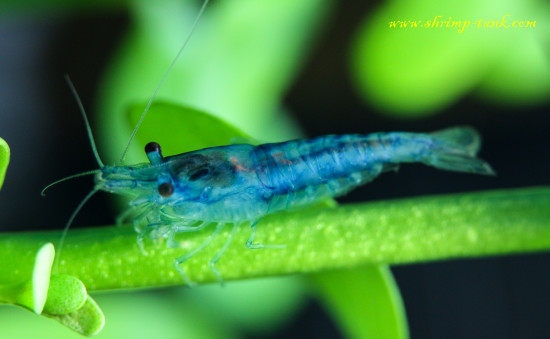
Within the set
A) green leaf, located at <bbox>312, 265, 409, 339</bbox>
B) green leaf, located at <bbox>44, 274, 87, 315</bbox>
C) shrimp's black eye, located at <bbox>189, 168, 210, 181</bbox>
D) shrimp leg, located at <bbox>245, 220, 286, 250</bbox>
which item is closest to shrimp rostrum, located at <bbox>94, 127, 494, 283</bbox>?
shrimp's black eye, located at <bbox>189, 168, 210, 181</bbox>

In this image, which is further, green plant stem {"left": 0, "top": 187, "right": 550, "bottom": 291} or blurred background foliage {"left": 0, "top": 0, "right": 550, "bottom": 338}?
blurred background foliage {"left": 0, "top": 0, "right": 550, "bottom": 338}

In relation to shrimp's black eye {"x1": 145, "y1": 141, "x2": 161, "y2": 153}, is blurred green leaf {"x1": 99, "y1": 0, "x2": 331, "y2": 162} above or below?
above

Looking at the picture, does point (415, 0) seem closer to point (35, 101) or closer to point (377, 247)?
point (377, 247)

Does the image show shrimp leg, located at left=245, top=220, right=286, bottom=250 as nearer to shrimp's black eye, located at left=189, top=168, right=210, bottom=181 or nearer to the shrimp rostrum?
the shrimp rostrum

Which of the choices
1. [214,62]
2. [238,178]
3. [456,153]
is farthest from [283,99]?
[238,178]

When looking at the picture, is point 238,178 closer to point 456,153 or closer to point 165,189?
point 165,189

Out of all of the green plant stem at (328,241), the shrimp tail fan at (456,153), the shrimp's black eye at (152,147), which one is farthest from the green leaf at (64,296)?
the shrimp tail fan at (456,153)
